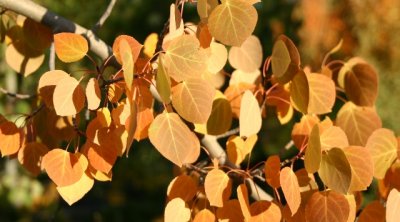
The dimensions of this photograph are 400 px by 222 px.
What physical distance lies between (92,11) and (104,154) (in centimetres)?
358

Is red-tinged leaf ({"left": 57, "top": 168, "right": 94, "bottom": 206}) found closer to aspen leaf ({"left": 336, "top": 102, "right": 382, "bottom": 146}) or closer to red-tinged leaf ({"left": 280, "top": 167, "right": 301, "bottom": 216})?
red-tinged leaf ({"left": 280, "top": 167, "right": 301, "bottom": 216})

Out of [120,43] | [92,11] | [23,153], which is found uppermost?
[120,43]

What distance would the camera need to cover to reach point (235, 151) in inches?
34.4

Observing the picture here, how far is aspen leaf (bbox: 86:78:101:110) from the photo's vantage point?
67 centimetres

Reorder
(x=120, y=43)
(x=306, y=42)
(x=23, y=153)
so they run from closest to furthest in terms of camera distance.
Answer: (x=120, y=43), (x=23, y=153), (x=306, y=42)

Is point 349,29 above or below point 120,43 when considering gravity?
below

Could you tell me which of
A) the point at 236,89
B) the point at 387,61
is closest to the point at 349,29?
the point at 387,61

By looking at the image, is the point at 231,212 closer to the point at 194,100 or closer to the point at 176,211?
the point at 176,211

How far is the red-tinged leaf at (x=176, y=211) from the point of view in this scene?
0.76 meters

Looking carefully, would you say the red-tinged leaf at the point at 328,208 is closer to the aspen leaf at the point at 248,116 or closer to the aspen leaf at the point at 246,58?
the aspen leaf at the point at 248,116

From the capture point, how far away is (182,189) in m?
0.81

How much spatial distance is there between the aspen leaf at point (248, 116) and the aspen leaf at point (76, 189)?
22 cm

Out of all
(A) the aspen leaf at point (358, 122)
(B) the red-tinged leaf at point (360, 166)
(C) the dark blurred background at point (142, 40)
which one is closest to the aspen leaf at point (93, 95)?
(B) the red-tinged leaf at point (360, 166)

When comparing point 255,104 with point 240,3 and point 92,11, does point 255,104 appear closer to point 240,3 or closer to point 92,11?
point 240,3
